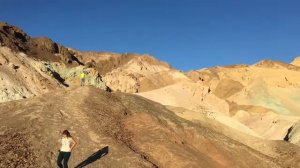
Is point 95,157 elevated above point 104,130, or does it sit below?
below

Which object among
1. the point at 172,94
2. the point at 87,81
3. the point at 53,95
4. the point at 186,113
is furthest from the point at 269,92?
the point at 53,95

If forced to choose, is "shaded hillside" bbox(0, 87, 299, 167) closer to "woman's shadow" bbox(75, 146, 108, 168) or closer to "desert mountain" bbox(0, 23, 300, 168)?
"desert mountain" bbox(0, 23, 300, 168)

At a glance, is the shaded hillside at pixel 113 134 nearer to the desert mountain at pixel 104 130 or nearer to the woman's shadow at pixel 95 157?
the desert mountain at pixel 104 130

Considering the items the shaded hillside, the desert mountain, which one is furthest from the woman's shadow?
the shaded hillside

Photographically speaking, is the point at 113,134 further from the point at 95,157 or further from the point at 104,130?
the point at 95,157

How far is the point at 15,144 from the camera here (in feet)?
66.6

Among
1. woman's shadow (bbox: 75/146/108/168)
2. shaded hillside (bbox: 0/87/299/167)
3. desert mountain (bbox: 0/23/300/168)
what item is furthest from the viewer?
shaded hillside (bbox: 0/87/299/167)

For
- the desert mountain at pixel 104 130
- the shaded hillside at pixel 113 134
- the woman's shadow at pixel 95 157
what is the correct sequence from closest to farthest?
1. the woman's shadow at pixel 95 157
2. the desert mountain at pixel 104 130
3. the shaded hillside at pixel 113 134

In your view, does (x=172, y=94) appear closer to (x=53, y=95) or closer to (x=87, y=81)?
(x=87, y=81)

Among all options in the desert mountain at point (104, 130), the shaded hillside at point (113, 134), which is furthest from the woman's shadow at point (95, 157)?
the shaded hillside at point (113, 134)

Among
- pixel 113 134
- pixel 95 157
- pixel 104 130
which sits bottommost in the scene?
pixel 95 157

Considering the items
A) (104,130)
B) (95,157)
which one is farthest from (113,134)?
(95,157)

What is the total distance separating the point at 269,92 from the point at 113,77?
3768cm

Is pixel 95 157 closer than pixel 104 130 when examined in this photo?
Yes
